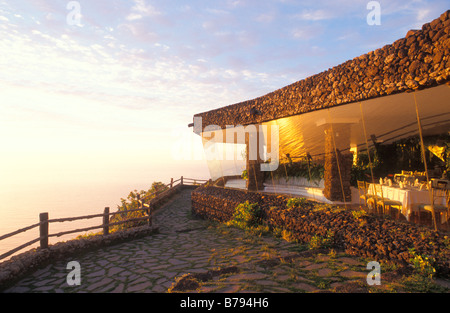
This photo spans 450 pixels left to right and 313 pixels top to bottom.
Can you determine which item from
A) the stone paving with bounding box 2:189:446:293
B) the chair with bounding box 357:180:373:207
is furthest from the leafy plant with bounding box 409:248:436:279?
the chair with bounding box 357:180:373:207

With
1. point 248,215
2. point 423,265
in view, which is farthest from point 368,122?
point 423,265

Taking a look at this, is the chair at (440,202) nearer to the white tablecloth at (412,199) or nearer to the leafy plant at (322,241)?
the white tablecloth at (412,199)

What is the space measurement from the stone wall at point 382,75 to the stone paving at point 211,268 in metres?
3.30

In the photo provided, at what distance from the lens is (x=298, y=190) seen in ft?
34.0

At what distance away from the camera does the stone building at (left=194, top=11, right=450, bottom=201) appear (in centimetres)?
479

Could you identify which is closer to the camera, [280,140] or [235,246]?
[235,246]

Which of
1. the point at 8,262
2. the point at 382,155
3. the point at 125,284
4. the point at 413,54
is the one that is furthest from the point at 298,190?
the point at 8,262

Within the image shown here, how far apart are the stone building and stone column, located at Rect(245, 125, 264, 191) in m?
0.04

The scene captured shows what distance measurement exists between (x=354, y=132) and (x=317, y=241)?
4.85 m

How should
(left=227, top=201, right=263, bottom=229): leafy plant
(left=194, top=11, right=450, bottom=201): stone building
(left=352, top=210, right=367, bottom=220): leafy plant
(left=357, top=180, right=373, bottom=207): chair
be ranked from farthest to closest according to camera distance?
(left=227, top=201, right=263, bottom=229): leafy plant → (left=357, top=180, right=373, bottom=207): chair → (left=352, top=210, right=367, bottom=220): leafy plant → (left=194, top=11, right=450, bottom=201): stone building

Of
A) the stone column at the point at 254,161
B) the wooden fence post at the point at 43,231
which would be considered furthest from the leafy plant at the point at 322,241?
the wooden fence post at the point at 43,231

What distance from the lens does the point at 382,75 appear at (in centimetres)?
543

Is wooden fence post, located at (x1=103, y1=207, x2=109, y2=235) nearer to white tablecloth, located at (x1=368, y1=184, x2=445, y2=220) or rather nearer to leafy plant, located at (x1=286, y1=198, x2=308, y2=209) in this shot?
leafy plant, located at (x1=286, y1=198, x2=308, y2=209)
